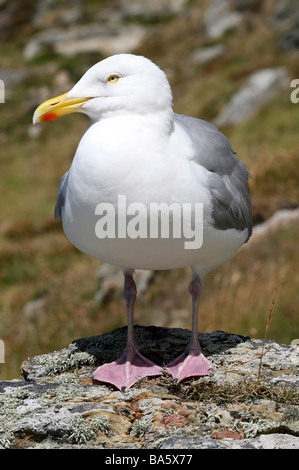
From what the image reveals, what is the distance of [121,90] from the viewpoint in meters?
4.04

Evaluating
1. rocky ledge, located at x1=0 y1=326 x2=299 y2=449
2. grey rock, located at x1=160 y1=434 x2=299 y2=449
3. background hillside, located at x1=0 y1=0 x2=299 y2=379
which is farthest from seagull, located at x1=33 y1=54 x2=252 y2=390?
background hillside, located at x1=0 y1=0 x2=299 y2=379

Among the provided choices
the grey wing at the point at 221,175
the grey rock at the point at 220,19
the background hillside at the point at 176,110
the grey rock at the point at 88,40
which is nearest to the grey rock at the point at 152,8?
the background hillside at the point at 176,110

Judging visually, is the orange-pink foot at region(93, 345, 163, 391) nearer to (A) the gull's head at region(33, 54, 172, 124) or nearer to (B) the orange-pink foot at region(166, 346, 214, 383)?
(B) the orange-pink foot at region(166, 346, 214, 383)

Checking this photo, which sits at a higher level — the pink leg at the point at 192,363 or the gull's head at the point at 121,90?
the gull's head at the point at 121,90

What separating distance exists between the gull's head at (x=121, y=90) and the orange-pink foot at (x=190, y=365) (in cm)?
179

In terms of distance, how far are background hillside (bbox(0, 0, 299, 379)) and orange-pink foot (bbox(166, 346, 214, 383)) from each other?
1.98 meters

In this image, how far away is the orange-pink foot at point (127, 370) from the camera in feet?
14.0

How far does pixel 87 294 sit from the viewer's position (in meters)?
10.2

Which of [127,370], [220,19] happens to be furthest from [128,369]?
[220,19]

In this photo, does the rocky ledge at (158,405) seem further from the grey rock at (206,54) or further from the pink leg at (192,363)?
the grey rock at (206,54)

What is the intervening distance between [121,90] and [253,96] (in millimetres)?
14209

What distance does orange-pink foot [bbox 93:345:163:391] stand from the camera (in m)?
4.26

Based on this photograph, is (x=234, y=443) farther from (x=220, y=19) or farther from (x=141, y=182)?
(x=220, y=19)

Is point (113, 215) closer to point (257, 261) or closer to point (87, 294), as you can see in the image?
point (257, 261)
